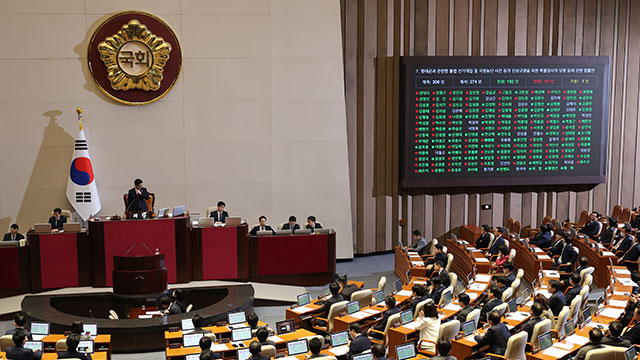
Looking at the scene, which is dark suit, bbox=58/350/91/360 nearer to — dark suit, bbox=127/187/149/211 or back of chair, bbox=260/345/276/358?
back of chair, bbox=260/345/276/358

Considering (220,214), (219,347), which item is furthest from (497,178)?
(219,347)

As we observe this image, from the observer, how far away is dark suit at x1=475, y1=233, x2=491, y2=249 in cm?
1375

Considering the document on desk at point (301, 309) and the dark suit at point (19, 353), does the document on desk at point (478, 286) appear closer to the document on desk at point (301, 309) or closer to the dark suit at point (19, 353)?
the document on desk at point (301, 309)

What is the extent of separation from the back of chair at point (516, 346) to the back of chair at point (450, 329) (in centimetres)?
69

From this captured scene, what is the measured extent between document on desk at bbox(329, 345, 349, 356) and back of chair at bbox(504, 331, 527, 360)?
184 centimetres

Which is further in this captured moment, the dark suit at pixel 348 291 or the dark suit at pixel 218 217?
the dark suit at pixel 218 217

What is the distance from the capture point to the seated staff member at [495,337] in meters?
7.68

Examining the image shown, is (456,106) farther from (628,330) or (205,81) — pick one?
(628,330)

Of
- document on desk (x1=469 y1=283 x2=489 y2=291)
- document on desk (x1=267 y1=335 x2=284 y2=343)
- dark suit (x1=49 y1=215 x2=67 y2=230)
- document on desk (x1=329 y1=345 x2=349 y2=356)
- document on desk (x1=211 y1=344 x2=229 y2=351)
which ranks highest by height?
dark suit (x1=49 y1=215 x2=67 y2=230)

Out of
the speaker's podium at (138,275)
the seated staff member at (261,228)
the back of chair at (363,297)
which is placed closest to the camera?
the back of chair at (363,297)

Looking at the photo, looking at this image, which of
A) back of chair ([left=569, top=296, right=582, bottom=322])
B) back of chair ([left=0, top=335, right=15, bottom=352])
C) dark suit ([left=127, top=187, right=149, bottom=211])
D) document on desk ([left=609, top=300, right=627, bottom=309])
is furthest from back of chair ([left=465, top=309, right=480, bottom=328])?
dark suit ([left=127, top=187, right=149, bottom=211])

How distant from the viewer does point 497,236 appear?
13648 millimetres

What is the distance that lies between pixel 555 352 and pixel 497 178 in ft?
26.0

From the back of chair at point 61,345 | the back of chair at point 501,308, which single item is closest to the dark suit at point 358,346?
the back of chair at point 501,308
